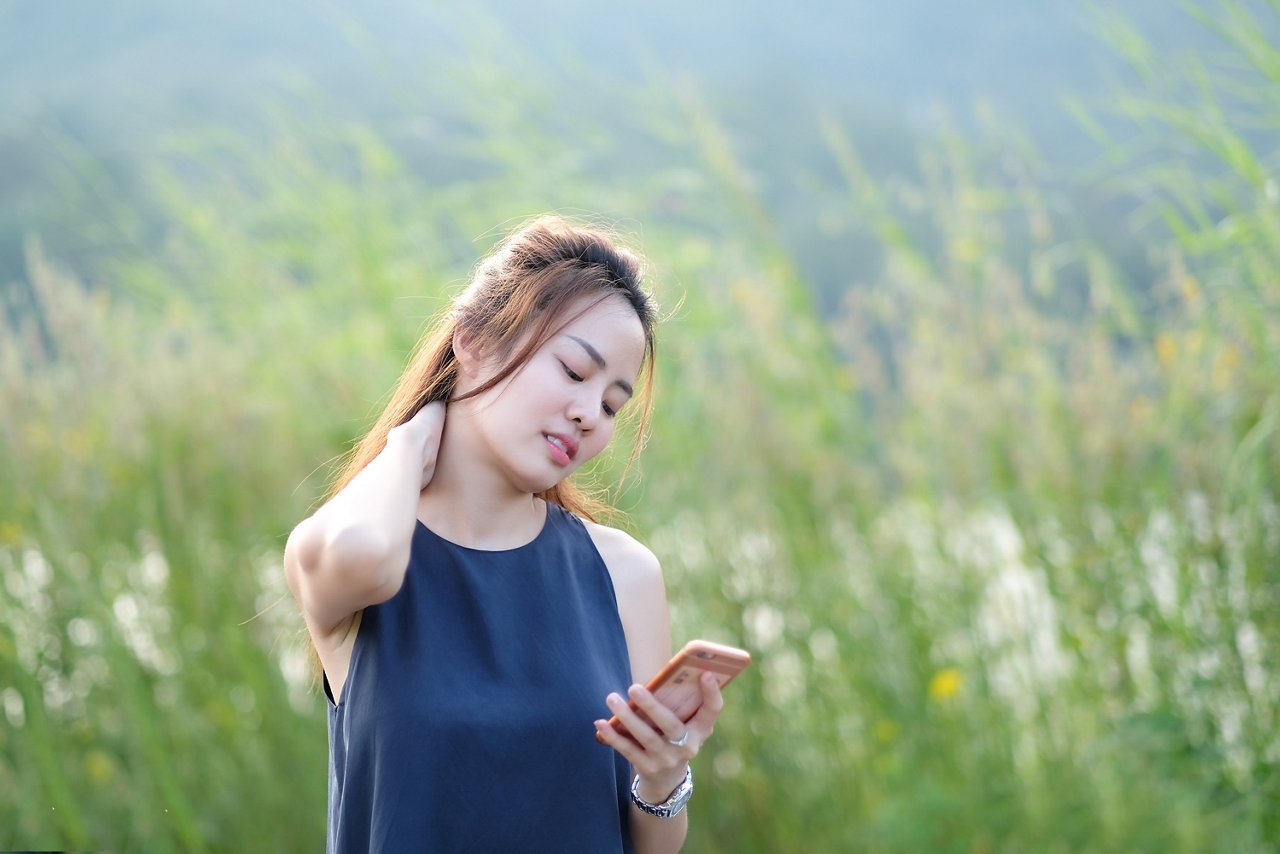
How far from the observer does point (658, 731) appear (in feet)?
4.72

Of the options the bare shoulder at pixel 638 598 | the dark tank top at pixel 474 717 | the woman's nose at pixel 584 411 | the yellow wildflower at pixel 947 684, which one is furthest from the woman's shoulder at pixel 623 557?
the yellow wildflower at pixel 947 684

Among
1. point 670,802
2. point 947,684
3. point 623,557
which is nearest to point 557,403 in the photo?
point 623,557

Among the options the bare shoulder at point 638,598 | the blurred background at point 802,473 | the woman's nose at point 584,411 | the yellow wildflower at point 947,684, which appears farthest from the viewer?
the yellow wildflower at point 947,684

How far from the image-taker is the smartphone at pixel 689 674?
1.36 meters

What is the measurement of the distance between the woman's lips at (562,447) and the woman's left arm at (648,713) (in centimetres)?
22

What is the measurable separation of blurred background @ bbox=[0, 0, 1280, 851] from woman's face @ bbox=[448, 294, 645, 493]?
107 centimetres

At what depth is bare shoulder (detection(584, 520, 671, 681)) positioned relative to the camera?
1.71m

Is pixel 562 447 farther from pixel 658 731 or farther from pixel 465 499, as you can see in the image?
pixel 658 731

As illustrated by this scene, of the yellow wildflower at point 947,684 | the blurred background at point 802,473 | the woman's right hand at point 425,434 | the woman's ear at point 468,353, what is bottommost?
the yellow wildflower at point 947,684

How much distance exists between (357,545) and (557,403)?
11.8 inches

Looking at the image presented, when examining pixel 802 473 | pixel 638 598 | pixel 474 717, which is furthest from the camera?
pixel 802 473

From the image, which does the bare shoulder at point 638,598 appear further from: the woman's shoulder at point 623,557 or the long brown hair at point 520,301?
the long brown hair at point 520,301

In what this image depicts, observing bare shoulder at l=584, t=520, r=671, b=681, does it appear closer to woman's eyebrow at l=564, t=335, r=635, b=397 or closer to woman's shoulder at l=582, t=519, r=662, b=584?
woman's shoulder at l=582, t=519, r=662, b=584

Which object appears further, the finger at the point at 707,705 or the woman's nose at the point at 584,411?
the woman's nose at the point at 584,411
